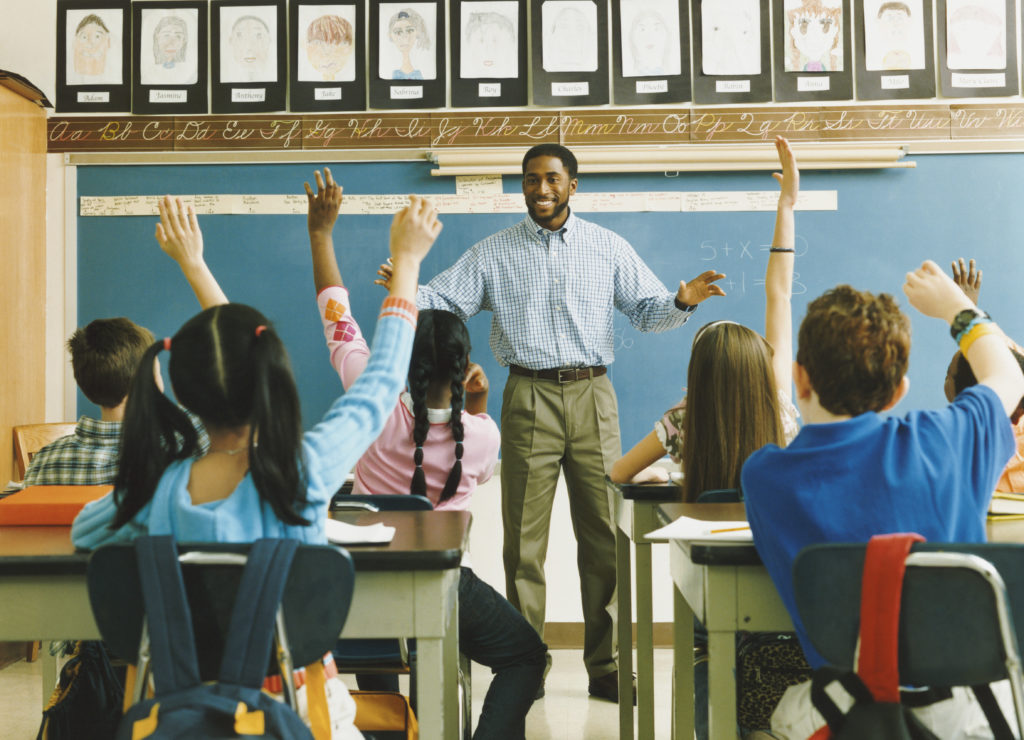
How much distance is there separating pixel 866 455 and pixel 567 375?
1895 millimetres

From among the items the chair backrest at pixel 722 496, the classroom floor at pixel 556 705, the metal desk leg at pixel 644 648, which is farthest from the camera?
the classroom floor at pixel 556 705

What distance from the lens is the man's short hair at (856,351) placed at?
127cm

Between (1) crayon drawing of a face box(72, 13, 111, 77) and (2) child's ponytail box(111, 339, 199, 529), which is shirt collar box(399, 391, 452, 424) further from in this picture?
(1) crayon drawing of a face box(72, 13, 111, 77)

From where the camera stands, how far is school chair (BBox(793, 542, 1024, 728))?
3.54ft

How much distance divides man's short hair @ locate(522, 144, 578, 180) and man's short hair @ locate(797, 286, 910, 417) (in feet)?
6.47

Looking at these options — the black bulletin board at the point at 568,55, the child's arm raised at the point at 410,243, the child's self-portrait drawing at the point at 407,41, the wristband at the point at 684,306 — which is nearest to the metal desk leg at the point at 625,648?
the wristband at the point at 684,306

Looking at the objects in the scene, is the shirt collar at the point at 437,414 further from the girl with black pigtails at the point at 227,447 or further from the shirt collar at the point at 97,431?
the girl with black pigtails at the point at 227,447

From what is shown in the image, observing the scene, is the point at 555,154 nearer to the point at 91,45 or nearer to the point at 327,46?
the point at 327,46

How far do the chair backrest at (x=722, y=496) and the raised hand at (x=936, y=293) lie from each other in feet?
1.79

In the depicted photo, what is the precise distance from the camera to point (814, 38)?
3.65m

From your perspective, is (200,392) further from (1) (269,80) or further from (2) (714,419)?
(1) (269,80)

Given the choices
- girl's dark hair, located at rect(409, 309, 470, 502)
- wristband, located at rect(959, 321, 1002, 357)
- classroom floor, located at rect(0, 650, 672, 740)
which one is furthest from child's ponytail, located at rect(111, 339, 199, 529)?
classroom floor, located at rect(0, 650, 672, 740)

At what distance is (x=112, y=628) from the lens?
113 centimetres

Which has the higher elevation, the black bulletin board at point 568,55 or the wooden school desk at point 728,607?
the black bulletin board at point 568,55
